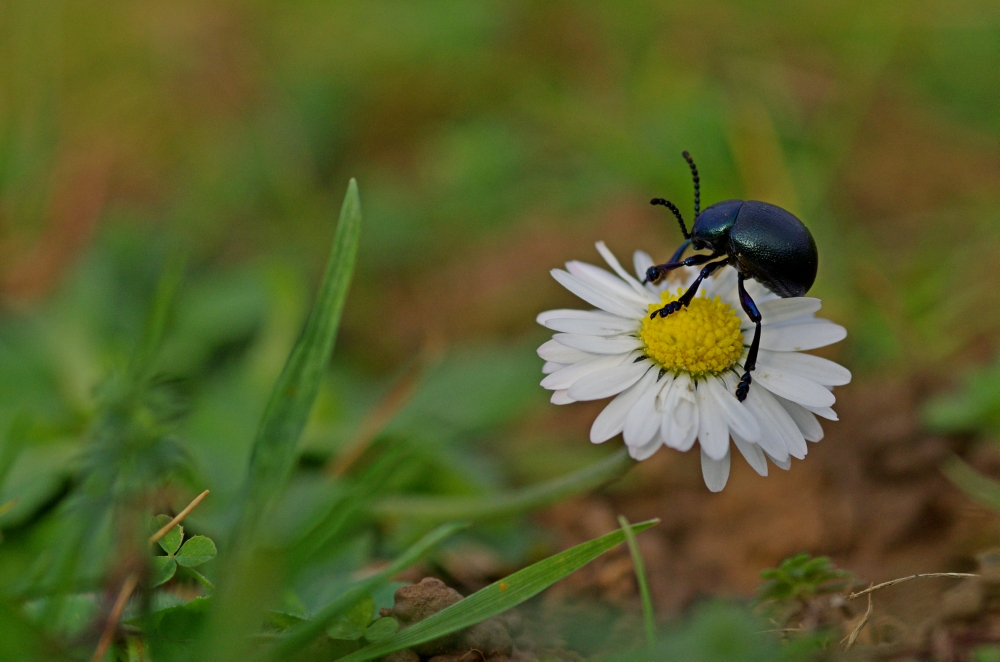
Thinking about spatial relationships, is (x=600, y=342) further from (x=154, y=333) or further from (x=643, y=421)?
(x=154, y=333)

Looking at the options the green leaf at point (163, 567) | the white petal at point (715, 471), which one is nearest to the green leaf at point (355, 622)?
the green leaf at point (163, 567)

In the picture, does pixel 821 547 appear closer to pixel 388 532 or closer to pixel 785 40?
pixel 388 532

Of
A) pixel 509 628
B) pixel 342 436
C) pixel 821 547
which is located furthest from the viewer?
pixel 342 436

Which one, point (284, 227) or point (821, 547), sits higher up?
point (284, 227)

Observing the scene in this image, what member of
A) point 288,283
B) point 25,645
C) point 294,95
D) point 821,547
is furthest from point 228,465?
point 294,95

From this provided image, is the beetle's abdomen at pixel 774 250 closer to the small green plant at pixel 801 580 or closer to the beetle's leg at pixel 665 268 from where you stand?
the beetle's leg at pixel 665 268

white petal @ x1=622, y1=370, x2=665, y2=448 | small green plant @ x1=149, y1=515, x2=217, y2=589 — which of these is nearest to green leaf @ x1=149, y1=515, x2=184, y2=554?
small green plant @ x1=149, y1=515, x2=217, y2=589

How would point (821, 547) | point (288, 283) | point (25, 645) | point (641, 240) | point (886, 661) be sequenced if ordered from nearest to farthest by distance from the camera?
point (25, 645) → point (886, 661) → point (821, 547) → point (288, 283) → point (641, 240)
